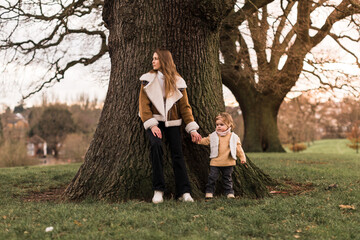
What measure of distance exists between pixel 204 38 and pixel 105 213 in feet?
11.3

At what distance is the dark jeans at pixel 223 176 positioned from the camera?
5.74 meters

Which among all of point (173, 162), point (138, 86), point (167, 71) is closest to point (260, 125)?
point (138, 86)

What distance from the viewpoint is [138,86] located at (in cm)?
603

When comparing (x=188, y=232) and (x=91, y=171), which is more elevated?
(x=91, y=171)

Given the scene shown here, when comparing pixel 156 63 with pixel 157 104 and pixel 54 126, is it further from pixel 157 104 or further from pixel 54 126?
pixel 54 126

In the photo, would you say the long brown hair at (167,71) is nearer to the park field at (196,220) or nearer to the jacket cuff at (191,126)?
the jacket cuff at (191,126)

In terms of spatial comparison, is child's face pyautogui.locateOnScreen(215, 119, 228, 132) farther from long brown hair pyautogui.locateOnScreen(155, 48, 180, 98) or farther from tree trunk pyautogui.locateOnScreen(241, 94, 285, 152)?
tree trunk pyautogui.locateOnScreen(241, 94, 285, 152)

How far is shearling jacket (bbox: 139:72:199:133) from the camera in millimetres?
5426

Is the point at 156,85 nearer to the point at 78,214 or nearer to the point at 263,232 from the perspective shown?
the point at 78,214

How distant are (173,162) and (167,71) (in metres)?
1.35

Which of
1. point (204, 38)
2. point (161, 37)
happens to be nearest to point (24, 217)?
point (161, 37)

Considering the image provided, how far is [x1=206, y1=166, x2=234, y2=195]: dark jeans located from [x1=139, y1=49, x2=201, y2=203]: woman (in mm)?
393

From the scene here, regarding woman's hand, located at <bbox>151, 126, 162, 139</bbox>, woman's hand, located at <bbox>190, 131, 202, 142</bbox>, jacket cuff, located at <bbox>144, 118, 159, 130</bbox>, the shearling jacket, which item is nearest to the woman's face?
the shearling jacket

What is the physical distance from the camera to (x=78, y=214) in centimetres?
439
